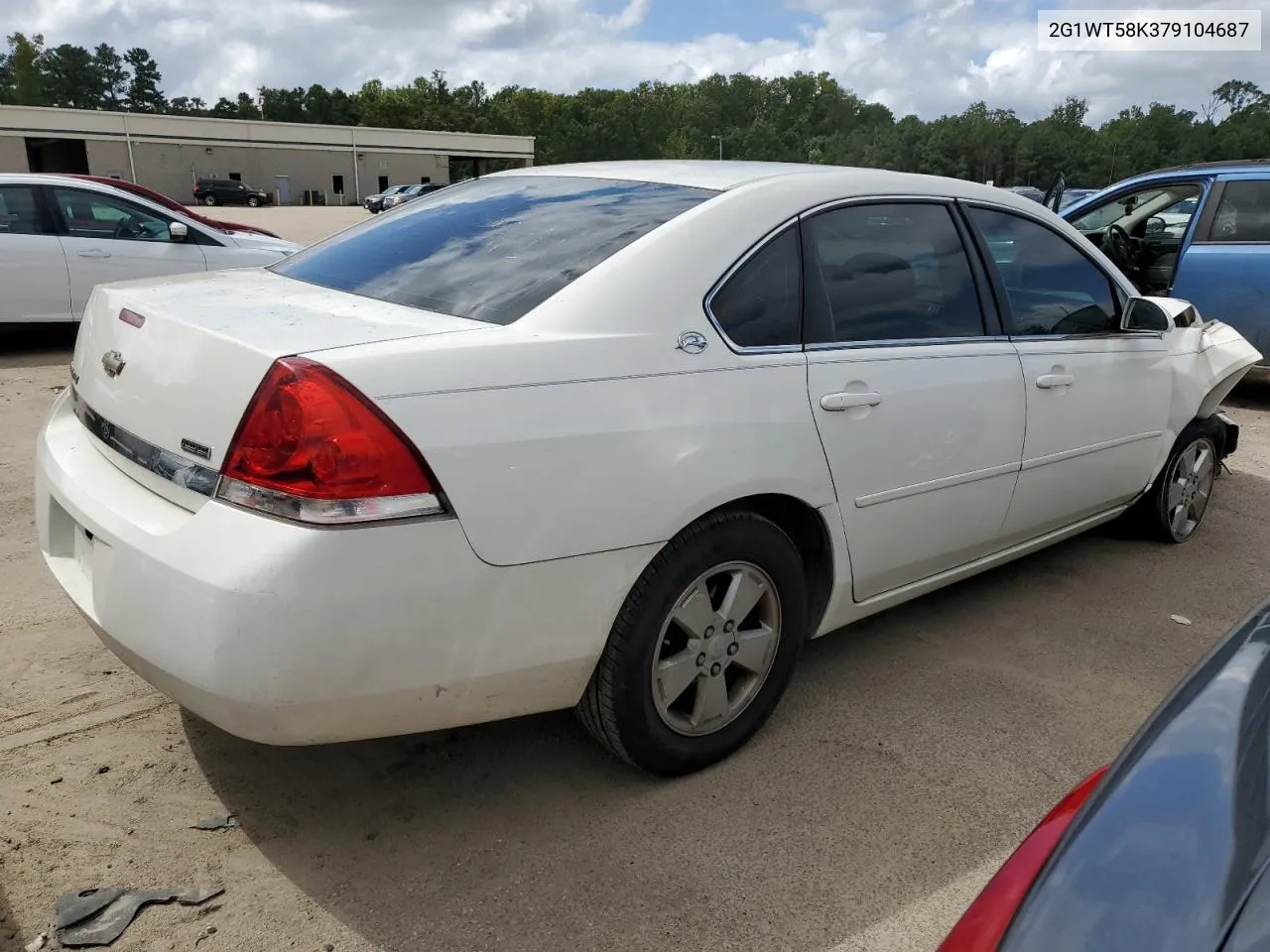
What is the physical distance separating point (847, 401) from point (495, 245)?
1077mm

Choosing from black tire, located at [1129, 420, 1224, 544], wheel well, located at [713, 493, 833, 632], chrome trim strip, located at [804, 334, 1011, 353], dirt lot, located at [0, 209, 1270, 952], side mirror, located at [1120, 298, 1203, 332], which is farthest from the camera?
black tire, located at [1129, 420, 1224, 544]

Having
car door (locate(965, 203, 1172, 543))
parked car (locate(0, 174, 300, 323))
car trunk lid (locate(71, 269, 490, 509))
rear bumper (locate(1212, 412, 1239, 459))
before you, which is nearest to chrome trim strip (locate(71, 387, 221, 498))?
Answer: car trunk lid (locate(71, 269, 490, 509))

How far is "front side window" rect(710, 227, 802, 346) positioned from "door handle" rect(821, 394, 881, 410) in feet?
0.60

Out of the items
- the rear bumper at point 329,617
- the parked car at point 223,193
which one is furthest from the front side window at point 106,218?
the parked car at point 223,193

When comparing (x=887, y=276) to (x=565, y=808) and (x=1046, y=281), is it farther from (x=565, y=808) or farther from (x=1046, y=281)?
(x=565, y=808)

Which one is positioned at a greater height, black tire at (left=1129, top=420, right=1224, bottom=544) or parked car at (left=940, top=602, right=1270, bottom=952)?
parked car at (left=940, top=602, right=1270, bottom=952)

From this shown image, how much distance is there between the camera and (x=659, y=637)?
2535 mm

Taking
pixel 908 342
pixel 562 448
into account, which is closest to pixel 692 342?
pixel 562 448

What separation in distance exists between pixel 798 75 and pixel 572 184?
437ft

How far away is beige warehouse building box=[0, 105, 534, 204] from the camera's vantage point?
190 feet

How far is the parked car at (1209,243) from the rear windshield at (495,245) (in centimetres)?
632

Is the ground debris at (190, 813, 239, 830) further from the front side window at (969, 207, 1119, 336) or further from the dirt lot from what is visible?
the front side window at (969, 207, 1119, 336)

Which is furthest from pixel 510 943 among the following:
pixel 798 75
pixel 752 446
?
pixel 798 75

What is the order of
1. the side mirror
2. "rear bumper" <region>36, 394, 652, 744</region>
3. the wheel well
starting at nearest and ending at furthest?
"rear bumper" <region>36, 394, 652, 744</region> → the wheel well → the side mirror
